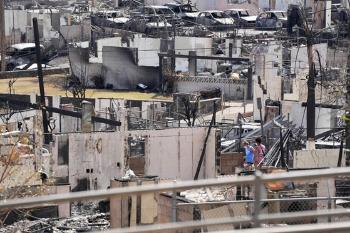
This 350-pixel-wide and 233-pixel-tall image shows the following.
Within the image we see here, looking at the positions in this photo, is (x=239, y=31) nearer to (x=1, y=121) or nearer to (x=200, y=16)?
(x=200, y=16)

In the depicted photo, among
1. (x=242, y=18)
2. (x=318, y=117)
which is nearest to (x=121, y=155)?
(x=318, y=117)

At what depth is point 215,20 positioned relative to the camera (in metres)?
43.5

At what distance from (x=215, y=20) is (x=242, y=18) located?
1.61 metres

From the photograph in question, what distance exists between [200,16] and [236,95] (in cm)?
1489

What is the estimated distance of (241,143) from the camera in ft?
63.5

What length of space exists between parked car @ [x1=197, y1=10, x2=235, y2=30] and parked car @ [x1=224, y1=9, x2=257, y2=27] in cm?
28

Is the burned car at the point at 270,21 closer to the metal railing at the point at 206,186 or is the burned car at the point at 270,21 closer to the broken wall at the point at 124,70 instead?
the broken wall at the point at 124,70

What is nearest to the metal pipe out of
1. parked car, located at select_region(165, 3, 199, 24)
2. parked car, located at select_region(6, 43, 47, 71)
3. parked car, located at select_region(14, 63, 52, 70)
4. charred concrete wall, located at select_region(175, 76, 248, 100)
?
charred concrete wall, located at select_region(175, 76, 248, 100)

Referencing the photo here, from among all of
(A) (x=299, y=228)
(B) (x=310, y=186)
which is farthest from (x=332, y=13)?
(A) (x=299, y=228)

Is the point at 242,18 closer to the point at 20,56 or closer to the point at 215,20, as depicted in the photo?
the point at 215,20

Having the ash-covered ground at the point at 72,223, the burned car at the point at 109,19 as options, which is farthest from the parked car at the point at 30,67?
the ash-covered ground at the point at 72,223

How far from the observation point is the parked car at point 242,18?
44.0m

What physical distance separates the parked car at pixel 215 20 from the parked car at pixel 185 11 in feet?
1.28

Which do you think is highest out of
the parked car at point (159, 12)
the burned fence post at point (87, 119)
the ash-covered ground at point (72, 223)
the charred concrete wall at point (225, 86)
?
the parked car at point (159, 12)
